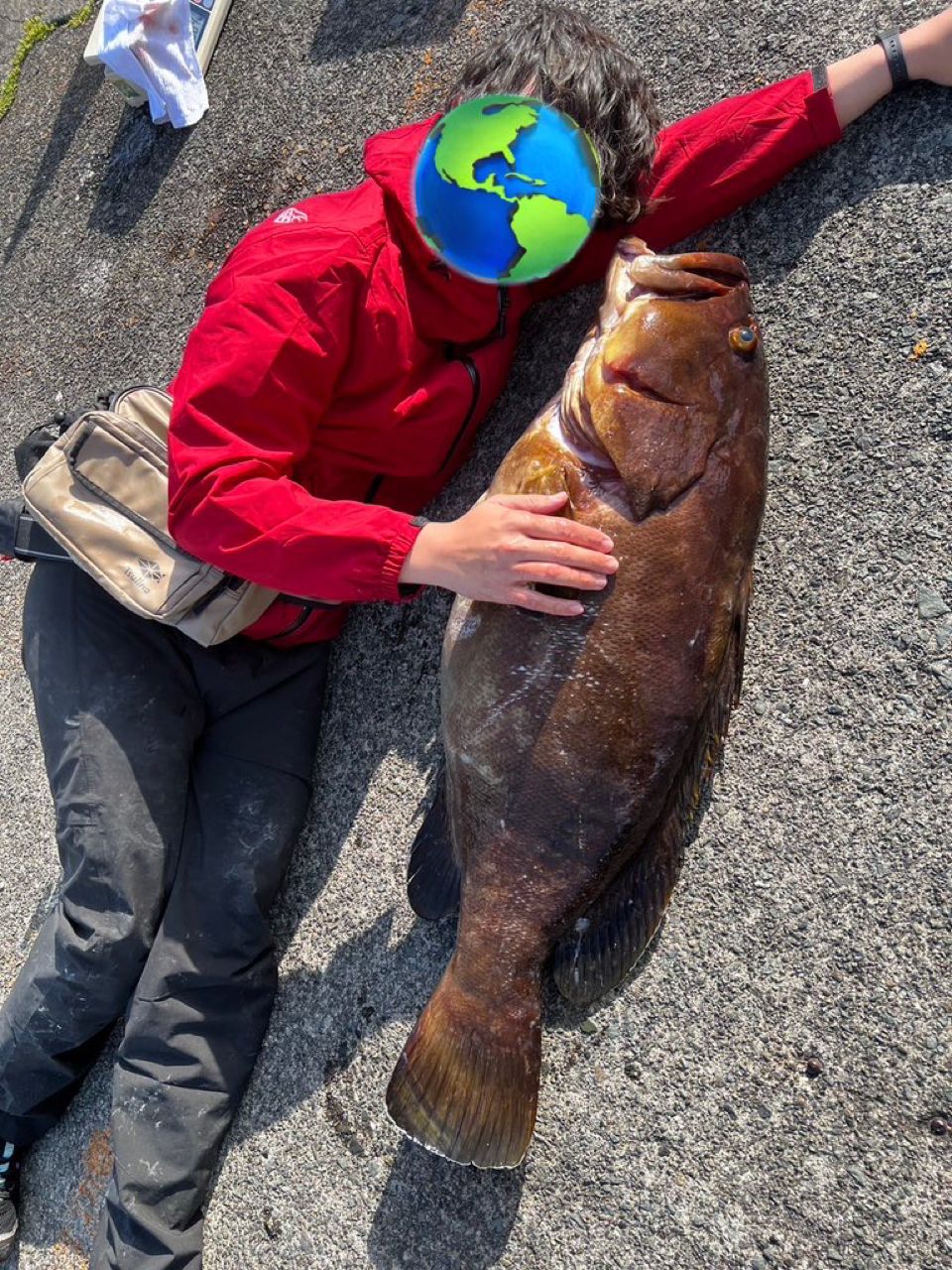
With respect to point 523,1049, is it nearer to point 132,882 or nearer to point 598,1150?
point 598,1150

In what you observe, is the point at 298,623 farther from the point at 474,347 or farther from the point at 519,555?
the point at 519,555

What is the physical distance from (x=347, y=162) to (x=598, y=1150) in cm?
347

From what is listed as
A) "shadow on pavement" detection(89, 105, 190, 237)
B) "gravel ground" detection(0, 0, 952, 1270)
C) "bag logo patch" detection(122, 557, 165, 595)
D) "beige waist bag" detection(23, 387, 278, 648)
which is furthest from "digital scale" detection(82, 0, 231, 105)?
"bag logo patch" detection(122, 557, 165, 595)

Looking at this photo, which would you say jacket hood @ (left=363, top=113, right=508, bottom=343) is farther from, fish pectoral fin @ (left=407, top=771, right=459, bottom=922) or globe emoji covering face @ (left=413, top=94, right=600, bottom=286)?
fish pectoral fin @ (left=407, top=771, right=459, bottom=922)

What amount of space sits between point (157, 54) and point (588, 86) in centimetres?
283

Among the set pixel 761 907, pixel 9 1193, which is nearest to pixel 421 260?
pixel 761 907

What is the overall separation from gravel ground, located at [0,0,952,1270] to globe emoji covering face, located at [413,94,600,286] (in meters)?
0.70

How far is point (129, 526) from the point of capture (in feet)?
8.53

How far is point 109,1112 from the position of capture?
2.93 metres

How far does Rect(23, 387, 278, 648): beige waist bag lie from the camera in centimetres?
256

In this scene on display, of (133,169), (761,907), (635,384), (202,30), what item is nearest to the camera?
(635,384)

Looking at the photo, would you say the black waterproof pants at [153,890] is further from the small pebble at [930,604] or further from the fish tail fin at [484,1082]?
the small pebble at [930,604]

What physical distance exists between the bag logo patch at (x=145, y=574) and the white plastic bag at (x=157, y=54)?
253cm

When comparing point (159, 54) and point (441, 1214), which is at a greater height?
point (159, 54)
